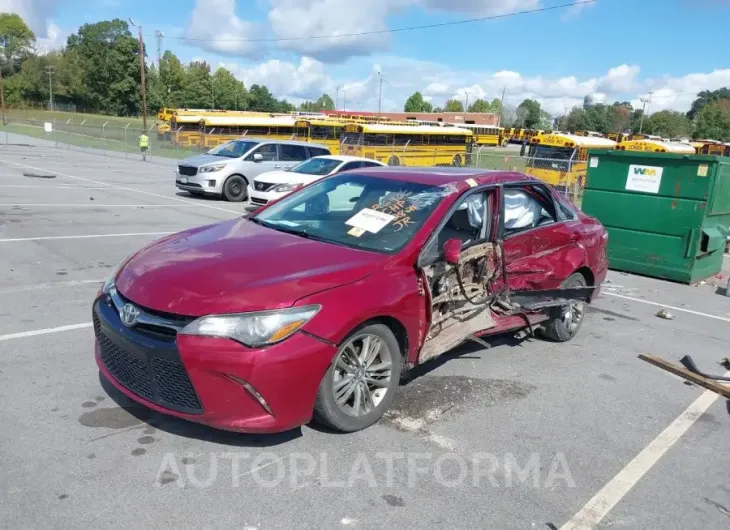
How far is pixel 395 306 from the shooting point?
3779 millimetres

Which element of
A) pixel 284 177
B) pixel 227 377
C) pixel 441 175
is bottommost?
pixel 227 377

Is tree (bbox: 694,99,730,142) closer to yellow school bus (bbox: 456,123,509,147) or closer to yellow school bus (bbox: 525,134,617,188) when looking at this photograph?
yellow school bus (bbox: 456,123,509,147)

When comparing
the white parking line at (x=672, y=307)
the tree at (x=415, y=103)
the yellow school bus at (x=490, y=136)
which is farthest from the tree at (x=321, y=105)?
the white parking line at (x=672, y=307)

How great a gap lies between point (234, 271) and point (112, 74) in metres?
113

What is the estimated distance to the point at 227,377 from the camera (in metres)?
3.16

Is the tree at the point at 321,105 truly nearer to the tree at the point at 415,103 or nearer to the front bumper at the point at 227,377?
the tree at the point at 415,103

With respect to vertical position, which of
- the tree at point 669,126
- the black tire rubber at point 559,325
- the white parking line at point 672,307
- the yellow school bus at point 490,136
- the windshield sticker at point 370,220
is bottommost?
the white parking line at point 672,307

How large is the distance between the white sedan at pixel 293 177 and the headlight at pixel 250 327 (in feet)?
36.6

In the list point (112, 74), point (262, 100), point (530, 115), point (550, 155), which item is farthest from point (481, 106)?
point (550, 155)

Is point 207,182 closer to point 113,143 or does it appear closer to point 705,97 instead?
point 113,143

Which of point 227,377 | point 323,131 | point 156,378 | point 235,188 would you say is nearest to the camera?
point 227,377

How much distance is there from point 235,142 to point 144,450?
15388mm

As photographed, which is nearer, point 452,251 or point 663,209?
point 452,251

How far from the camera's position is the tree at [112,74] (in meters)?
103
